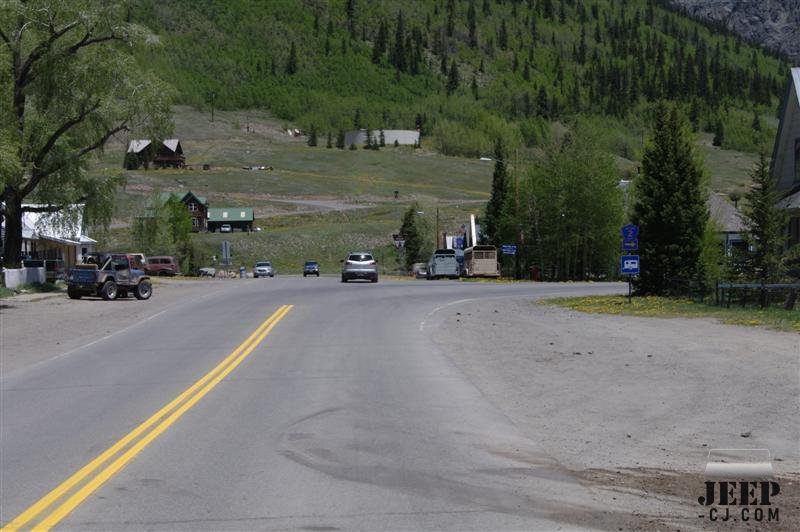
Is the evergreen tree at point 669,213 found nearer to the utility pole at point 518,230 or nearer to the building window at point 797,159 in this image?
the building window at point 797,159

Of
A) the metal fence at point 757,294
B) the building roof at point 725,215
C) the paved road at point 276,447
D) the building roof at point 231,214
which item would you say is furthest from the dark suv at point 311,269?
the paved road at point 276,447

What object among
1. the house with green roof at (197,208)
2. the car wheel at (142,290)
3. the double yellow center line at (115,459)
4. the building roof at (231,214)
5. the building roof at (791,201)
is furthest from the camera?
the house with green roof at (197,208)

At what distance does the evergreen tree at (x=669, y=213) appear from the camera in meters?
36.4

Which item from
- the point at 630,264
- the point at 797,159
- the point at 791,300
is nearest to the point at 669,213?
the point at 797,159

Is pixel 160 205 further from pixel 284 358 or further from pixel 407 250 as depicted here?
pixel 284 358

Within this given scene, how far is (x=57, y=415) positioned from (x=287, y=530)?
6.72 m

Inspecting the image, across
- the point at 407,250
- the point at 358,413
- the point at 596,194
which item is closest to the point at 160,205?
the point at 407,250

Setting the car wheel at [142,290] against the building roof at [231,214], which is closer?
the car wheel at [142,290]

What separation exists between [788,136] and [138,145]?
107 ft

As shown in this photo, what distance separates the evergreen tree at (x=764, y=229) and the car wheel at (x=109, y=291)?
996 inches

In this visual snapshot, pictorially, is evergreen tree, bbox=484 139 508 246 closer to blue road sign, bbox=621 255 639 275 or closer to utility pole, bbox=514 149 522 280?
utility pole, bbox=514 149 522 280

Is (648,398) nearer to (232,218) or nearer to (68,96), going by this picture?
(68,96)

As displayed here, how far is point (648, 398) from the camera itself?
13883 millimetres

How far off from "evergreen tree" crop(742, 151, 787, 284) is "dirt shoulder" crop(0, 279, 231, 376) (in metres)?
19.9
